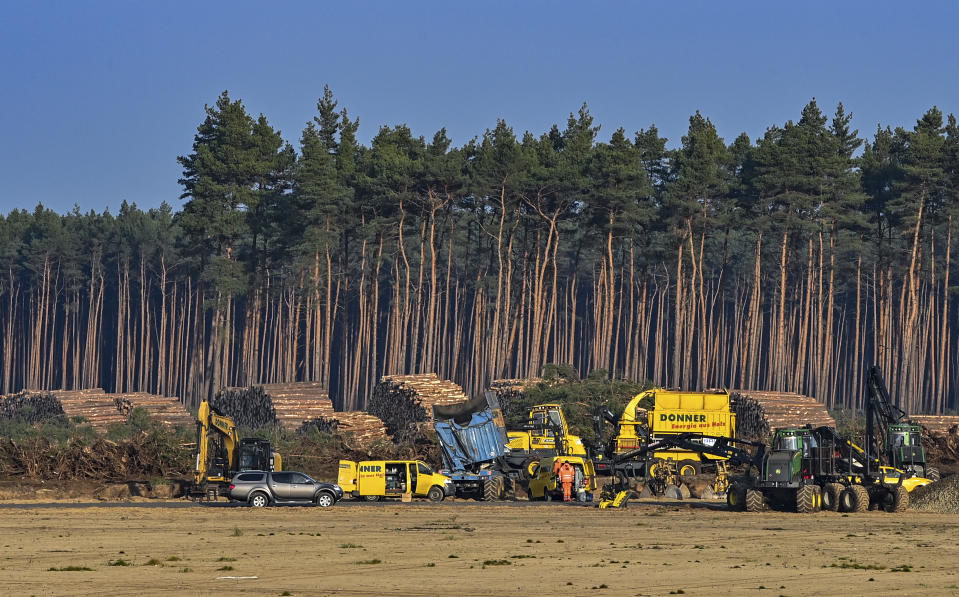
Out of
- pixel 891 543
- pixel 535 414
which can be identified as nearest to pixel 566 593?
pixel 891 543

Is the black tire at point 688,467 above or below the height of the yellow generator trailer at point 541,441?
below

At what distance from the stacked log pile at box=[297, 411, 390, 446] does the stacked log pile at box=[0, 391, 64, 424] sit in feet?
89.5

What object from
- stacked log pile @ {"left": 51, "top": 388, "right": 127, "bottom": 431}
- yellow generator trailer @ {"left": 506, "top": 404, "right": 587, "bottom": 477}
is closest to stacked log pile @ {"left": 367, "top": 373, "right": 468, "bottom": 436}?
yellow generator trailer @ {"left": 506, "top": 404, "right": 587, "bottom": 477}

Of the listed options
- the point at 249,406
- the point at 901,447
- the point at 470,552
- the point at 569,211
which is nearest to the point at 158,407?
the point at 249,406

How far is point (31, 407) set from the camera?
303 feet

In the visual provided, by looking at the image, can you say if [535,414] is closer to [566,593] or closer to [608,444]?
[608,444]

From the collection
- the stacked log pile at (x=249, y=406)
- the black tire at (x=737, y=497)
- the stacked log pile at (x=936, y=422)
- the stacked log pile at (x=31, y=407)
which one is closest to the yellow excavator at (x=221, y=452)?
the black tire at (x=737, y=497)

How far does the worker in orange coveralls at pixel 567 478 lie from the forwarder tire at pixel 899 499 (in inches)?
420

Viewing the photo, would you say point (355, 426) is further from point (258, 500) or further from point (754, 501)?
point (754, 501)

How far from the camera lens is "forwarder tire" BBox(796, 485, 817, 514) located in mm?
42000

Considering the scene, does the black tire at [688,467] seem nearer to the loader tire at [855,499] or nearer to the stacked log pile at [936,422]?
the loader tire at [855,499]

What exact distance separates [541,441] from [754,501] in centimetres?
998

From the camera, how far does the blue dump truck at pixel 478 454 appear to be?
48.1 meters

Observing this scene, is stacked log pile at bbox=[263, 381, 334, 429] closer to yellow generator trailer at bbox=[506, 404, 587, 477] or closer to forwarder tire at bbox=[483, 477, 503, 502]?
yellow generator trailer at bbox=[506, 404, 587, 477]
